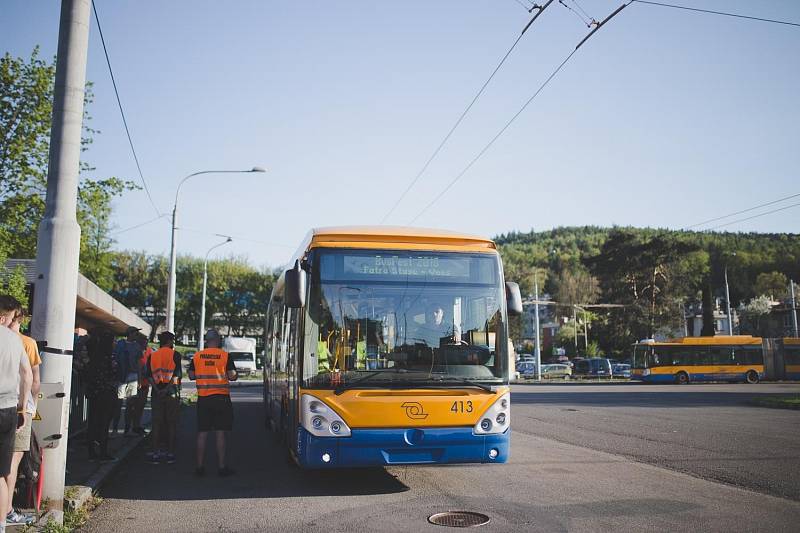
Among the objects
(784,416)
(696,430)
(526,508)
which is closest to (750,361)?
(784,416)

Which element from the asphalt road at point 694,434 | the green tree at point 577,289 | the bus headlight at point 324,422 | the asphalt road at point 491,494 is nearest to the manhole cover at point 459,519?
the asphalt road at point 491,494

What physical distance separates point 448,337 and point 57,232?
13.5 feet

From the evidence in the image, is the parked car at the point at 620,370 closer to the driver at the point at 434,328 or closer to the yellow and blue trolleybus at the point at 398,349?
the yellow and blue trolleybus at the point at 398,349

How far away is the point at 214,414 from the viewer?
8.81m

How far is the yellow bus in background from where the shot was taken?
44219 millimetres

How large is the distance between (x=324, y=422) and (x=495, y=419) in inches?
73.8

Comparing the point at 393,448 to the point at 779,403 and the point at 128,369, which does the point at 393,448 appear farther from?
the point at 779,403

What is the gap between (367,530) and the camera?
6023 mm

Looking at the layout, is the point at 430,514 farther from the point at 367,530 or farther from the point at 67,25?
the point at 67,25

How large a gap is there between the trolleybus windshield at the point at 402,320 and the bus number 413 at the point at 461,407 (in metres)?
0.23

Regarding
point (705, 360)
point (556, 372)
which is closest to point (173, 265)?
point (705, 360)

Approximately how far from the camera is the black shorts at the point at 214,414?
347 inches

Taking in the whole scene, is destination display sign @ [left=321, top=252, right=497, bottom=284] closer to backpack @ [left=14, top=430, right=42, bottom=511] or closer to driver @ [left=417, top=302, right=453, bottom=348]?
driver @ [left=417, top=302, right=453, bottom=348]

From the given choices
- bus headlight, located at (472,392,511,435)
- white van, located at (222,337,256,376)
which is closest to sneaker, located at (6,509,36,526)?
bus headlight, located at (472,392,511,435)
